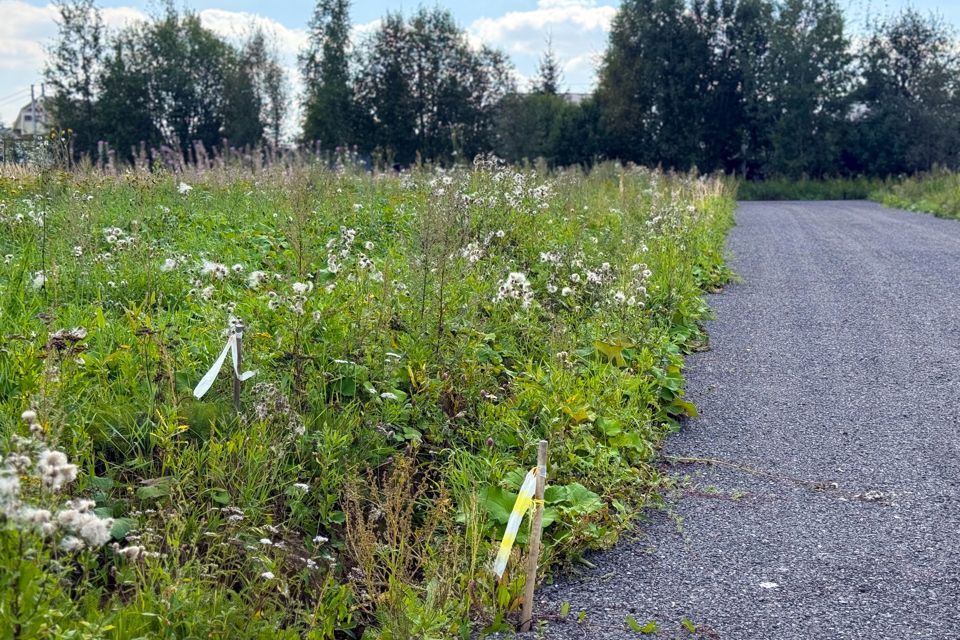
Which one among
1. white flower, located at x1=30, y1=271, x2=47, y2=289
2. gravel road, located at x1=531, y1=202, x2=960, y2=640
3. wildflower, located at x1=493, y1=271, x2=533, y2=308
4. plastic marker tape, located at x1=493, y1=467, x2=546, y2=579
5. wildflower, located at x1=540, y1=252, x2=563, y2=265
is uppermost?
white flower, located at x1=30, y1=271, x2=47, y2=289

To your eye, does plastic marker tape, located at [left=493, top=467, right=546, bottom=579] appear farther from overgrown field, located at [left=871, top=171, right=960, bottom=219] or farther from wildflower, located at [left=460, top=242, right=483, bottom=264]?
overgrown field, located at [left=871, top=171, right=960, bottom=219]

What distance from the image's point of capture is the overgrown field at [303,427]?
267 centimetres

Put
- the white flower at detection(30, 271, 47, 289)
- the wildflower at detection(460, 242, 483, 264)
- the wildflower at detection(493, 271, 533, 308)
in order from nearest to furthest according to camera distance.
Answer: the white flower at detection(30, 271, 47, 289)
the wildflower at detection(493, 271, 533, 308)
the wildflower at detection(460, 242, 483, 264)

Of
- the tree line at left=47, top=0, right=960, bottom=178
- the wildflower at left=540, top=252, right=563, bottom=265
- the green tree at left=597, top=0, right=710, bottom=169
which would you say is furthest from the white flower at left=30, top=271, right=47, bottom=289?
the green tree at left=597, top=0, right=710, bottom=169

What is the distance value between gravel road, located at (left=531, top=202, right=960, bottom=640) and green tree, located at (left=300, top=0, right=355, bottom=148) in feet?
116

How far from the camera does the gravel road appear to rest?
3.10m

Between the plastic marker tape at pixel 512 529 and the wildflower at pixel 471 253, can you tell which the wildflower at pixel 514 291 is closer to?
the wildflower at pixel 471 253

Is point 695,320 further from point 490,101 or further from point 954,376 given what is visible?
point 490,101

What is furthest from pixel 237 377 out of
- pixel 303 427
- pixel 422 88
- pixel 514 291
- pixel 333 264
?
pixel 422 88

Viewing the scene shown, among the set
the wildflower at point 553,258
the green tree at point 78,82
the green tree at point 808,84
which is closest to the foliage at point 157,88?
the green tree at point 78,82

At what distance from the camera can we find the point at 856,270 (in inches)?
402

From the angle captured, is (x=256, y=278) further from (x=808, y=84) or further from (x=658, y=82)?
(x=658, y=82)

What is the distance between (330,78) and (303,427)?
40.5 meters

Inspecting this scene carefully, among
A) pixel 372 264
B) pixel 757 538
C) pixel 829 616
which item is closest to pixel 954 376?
pixel 757 538
